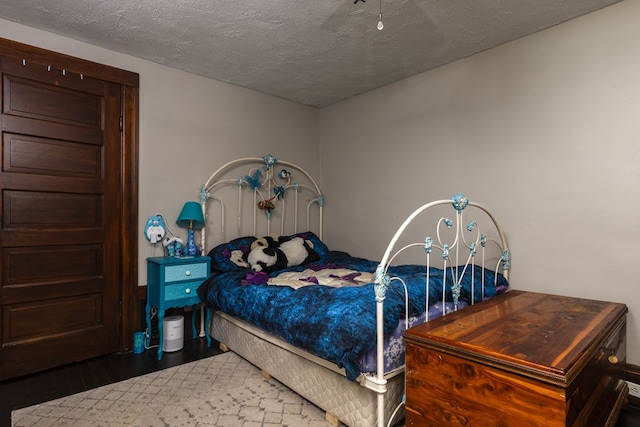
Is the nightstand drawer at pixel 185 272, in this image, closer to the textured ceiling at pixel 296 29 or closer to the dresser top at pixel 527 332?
the textured ceiling at pixel 296 29

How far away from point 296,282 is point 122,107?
6.60 ft

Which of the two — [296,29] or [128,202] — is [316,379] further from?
[296,29]

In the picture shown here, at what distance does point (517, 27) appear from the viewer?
2443 mm

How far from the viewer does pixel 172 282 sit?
9.00 feet

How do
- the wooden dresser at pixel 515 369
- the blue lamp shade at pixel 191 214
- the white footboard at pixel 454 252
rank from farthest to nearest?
1. the blue lamp shade at pixel 191 214
2. the white footboard at pixel 454 252
3. the wooden dresser at pixel 515 369

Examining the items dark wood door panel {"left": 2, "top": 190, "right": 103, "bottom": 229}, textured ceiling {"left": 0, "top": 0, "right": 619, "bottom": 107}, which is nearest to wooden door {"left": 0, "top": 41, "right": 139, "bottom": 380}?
dark wood door panel {"left": 2, "top": 190, "right": 103, "bottom": 229}

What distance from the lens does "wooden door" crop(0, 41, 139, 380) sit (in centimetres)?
237

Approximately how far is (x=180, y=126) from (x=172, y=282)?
4.61 feet

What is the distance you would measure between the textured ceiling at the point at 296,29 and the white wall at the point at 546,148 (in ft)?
0.66

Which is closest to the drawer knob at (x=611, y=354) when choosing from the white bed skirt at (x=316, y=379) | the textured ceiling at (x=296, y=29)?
the white bed skirt at (x=316, y=379)

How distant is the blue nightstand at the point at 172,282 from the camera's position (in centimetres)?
271

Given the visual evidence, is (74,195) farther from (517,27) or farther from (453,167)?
(517,27)

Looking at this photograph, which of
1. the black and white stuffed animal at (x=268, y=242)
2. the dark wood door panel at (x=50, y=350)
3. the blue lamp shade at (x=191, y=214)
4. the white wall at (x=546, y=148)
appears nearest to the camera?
the white wall at (x=546, y=148)

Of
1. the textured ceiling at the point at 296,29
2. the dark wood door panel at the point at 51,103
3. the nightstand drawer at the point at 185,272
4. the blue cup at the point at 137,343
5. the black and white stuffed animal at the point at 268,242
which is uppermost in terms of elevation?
the textured ceiling at the point at 296,29
